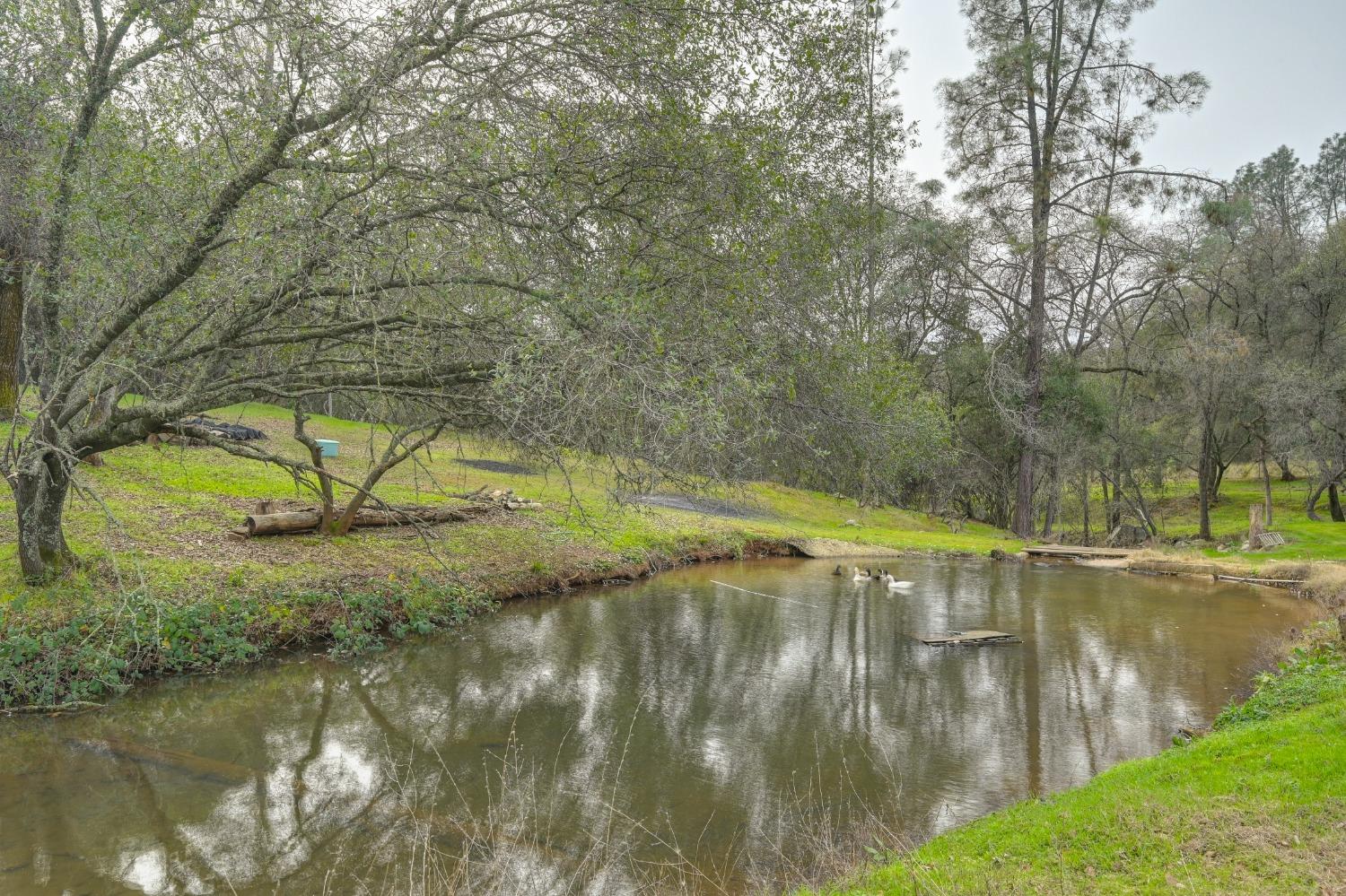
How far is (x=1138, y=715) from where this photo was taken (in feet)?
32.8

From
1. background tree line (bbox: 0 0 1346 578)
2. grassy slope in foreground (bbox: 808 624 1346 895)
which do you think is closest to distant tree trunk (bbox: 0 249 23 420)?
background tree line (bbox: 0 0 1346 578)

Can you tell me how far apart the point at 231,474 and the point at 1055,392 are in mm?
28154

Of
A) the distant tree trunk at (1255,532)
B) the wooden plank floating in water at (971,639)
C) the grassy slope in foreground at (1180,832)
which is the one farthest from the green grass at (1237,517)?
the grassy slope in foreground at (1180,832)

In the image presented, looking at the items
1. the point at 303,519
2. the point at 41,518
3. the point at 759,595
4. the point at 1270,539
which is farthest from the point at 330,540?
the point at 1270,539

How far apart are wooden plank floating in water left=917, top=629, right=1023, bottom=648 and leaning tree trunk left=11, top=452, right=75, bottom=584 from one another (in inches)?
502

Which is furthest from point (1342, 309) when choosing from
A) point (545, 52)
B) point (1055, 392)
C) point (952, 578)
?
point (545, 52)

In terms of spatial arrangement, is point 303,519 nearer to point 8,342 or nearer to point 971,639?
point 8,342

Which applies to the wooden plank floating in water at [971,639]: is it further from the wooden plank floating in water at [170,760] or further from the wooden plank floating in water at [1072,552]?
the wooden plank floating in water at [1072,552]

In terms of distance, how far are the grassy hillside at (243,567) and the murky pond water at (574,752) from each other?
0.59m

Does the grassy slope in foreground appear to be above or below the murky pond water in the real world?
above

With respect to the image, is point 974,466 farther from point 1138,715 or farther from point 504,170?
point 504,170

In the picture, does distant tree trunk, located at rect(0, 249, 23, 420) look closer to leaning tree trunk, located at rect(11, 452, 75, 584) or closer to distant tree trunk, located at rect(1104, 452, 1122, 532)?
leaning tree trunk, located at rect(11, 452, 75, 584)

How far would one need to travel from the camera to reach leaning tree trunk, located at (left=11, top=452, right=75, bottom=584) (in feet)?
32.3

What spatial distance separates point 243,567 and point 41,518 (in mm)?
2654
